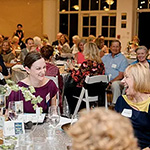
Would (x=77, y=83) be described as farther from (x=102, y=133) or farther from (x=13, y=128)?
(x=102, y=133)

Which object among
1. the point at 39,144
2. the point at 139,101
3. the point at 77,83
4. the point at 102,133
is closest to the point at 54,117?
the point at 39,144

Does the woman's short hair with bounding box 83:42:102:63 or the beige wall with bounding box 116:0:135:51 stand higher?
the beige wall with bounding box 116:0:135:51

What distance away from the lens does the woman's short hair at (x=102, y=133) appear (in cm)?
87

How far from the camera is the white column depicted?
49.1 ft

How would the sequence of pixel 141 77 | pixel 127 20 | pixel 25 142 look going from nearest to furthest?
1. pixel 25 142
2. pixel 141 77
3. pixel 127 20

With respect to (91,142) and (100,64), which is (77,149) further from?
(100,64)

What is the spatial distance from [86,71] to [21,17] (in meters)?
10.6

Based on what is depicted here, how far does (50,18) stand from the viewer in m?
15.0

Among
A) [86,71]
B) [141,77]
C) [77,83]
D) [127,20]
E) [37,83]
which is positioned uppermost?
[127,20]

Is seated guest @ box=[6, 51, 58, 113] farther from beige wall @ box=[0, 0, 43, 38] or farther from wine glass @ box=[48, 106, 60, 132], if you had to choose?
beige wall @ box=[0, 0, 43, 38]

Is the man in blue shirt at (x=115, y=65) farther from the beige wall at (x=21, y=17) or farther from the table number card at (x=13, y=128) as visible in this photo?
the beige wall at (x=21, y=17)

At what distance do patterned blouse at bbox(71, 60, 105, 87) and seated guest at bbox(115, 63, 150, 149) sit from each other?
2794mm

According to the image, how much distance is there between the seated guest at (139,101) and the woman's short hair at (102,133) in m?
1.63

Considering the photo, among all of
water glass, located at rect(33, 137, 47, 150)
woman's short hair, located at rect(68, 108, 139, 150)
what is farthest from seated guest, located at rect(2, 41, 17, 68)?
woman's short hair, located at rect(68, 108, 139, 150)
